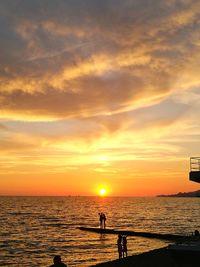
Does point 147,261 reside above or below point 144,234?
above

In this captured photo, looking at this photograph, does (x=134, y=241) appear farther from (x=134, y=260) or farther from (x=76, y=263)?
(x=134, y=260)

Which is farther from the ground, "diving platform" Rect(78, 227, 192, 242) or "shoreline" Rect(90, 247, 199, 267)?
"shoreline" Rect(90, 247, 199, 267)

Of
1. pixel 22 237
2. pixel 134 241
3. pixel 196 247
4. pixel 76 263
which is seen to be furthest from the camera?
pixel 22 237

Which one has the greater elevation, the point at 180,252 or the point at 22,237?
the point at 180,252

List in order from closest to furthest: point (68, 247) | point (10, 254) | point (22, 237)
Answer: point (10, 254) < point (68, 247) < point (22, 237)

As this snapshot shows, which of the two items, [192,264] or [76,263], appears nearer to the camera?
[192,264]

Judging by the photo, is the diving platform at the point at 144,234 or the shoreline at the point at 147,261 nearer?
the shoreline at the point at 147,261

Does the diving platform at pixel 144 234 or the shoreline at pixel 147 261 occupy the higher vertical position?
the shoreline at pixel 147 261

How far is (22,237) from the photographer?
60.0 m

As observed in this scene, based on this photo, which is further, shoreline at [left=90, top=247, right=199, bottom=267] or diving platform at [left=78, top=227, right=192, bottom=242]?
diving platform at [left=78, top=227, right=192, bottom=242]

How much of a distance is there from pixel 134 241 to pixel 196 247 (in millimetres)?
33755

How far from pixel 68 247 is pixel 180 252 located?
102 ft

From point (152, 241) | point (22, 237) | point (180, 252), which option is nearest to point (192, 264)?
point (180, 252)

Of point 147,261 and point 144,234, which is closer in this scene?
point 147,261
